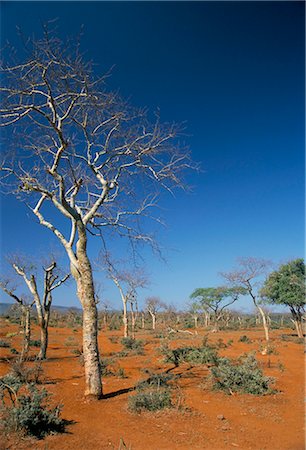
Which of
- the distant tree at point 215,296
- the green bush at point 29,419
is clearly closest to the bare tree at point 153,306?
the distant tree at point 215,296

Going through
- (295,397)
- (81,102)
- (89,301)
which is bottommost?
(295,397)

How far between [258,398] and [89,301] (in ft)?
17.5

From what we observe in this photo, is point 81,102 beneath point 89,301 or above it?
above

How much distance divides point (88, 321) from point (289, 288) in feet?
83.3

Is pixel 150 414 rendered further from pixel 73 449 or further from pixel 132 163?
pixel 132 163

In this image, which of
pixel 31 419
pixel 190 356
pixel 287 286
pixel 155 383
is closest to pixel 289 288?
pixel 287 286

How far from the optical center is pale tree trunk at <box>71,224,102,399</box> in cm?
778

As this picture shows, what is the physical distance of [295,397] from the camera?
9039mm

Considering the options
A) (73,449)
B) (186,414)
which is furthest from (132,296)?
(73,449)

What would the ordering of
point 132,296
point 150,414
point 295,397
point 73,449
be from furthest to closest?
1. point 132,296
2. point 295,397
3. point 150,414
4. point 73,449

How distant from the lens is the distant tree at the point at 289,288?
28172 millimetres

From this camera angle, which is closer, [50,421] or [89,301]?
[50,421]

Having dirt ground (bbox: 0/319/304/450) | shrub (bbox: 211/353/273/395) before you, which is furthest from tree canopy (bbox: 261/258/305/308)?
shrub (bbox: 211/353/273/395)

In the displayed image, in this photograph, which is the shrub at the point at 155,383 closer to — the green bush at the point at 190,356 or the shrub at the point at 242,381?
the shrub at the point at 242,381
